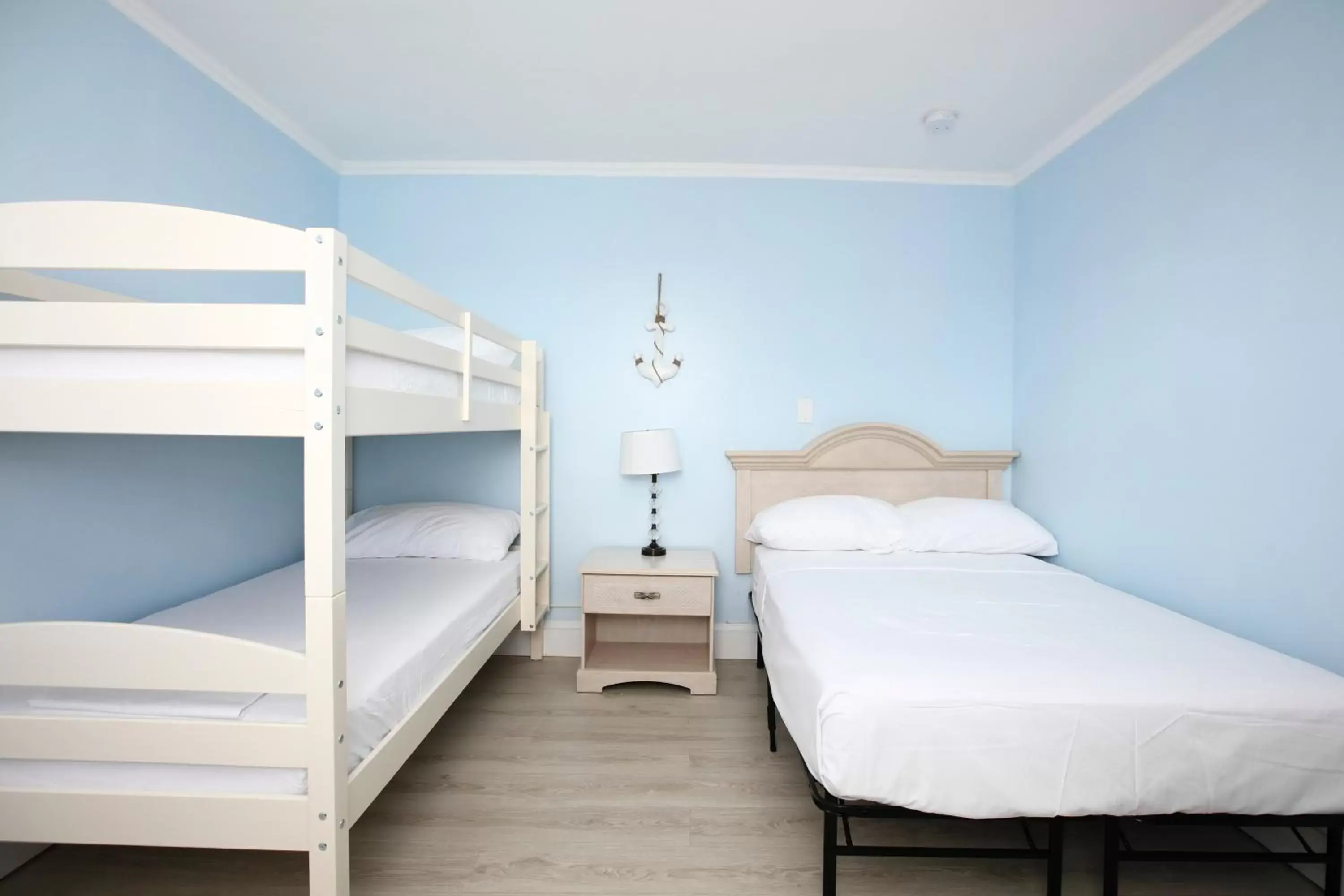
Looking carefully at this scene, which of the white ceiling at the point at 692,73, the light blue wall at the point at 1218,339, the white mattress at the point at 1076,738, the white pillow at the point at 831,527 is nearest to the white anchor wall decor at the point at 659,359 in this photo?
the white ceiling at the point at 692,73

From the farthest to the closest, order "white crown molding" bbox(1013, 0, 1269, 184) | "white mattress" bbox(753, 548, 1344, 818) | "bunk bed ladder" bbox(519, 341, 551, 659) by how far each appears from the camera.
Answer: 1. "bunk bed ladder" bbox(519, 341, 551, 659)
2. "white crown molding" bbox(1013, 0, 1269, 184)
3. "white mattress" bbox(753, 548, 1344, 818)

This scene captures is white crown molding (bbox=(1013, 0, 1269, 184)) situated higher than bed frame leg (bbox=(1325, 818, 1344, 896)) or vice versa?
white crown molding (bbox=(1013, 0, 1269, 184))

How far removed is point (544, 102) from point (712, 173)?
865 mm

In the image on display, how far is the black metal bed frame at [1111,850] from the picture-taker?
123cm

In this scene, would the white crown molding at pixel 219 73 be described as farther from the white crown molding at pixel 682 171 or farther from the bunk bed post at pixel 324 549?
the bunk bed post at pixel 324 549

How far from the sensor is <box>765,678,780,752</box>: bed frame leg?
6.79 feet

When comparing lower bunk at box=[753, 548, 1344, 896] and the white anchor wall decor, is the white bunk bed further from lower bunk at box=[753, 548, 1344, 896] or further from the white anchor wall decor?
the white anchor wall decor

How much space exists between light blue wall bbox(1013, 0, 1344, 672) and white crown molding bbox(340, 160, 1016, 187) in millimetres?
473

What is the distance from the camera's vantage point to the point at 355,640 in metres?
1.52

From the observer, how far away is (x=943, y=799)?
1172mm

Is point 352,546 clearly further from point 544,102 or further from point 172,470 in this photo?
point 544,102

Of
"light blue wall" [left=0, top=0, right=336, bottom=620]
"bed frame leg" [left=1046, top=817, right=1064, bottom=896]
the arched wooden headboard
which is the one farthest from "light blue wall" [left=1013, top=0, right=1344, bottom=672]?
"light blue wall" [left=0, top=0, right=336, bottom=620]

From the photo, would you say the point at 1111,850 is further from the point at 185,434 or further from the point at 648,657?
the point at 185,434

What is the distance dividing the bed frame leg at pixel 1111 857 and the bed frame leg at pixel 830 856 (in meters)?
0.58
